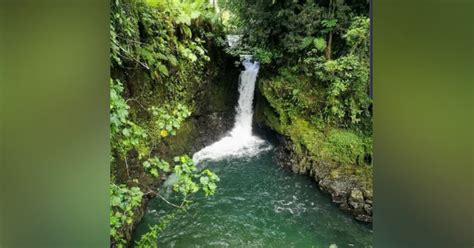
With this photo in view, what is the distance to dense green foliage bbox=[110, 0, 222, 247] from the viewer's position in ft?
6.49

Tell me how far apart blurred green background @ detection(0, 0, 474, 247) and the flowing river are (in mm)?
3199

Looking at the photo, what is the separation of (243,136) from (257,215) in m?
3.11

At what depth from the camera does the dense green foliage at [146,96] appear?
198 cm

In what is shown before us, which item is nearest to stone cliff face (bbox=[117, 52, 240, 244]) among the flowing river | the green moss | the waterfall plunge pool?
the flowing river
